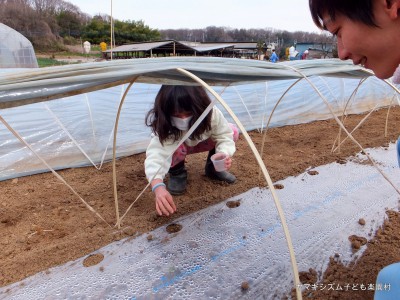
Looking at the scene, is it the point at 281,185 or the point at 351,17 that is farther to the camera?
the point at 281,185

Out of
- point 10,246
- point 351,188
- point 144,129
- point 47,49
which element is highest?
point 47,49

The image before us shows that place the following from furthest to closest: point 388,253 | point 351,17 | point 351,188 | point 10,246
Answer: point 351,188
point 10,246
point 388,253
point 351,17

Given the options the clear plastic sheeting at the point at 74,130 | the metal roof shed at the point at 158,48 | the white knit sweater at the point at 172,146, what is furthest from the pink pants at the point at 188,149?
the metal roof shed at the point at 158,48

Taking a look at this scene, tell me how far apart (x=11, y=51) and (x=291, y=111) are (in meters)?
7.80

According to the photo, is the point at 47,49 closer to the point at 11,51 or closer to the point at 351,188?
the point at 11,51

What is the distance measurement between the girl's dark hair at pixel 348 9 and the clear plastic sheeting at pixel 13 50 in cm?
925

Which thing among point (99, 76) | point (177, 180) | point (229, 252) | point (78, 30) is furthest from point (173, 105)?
point (78, 30)

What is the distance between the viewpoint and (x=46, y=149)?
8.20 feet

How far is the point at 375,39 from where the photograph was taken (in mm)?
631

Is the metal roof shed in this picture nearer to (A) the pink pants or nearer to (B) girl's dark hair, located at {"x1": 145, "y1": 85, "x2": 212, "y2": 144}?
(A) the pink pants

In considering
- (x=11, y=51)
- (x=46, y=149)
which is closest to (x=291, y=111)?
(x=46, y=149)

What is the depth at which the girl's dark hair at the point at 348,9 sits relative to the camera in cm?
59

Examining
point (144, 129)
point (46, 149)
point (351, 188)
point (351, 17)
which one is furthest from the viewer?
point (144, 129)

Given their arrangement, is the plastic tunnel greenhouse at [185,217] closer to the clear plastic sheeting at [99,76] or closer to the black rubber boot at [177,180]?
the clear plastic sheeting at [99,76]
